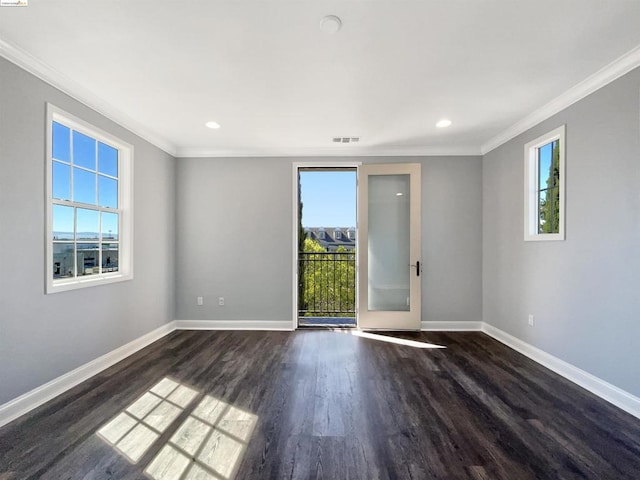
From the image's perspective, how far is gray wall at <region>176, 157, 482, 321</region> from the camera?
431 centimetres

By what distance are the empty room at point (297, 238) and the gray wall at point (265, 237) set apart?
33mm

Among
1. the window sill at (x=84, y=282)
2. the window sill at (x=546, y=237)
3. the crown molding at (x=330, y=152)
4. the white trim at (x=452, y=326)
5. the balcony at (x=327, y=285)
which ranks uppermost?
the crown molding at (x=330, y=152)

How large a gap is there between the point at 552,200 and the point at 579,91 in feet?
3.34

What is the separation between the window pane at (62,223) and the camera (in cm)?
253

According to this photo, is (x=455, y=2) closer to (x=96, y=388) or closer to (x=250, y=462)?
(x=250, y=462)

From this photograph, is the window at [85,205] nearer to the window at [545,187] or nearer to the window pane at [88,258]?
the window pane at [88,258]

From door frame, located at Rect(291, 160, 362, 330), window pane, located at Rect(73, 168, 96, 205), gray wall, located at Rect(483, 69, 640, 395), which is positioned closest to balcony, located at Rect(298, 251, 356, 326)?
door frame, located at Rect(291, 160, 362, 330)

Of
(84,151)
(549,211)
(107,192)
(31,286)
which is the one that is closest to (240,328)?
(107,192)

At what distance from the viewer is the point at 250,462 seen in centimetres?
169

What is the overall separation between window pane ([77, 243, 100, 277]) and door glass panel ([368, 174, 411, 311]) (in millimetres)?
3270

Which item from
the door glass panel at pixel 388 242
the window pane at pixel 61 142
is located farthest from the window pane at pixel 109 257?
the door glass panel at pixel 388 242

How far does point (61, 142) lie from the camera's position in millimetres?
2619

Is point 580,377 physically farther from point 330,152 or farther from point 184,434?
point 330,152

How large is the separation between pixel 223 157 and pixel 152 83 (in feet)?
6.05
